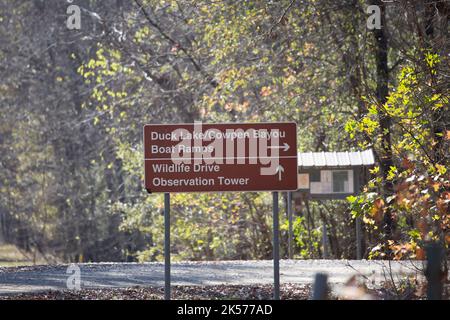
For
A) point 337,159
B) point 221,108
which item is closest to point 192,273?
point 337,159

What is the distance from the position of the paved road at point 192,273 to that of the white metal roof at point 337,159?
308 cm

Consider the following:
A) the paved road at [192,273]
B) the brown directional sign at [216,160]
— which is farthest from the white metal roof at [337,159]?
the brown directional sign at [216,160]

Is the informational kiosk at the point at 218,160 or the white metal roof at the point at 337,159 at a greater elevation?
the white metal roof at the point at 337,159

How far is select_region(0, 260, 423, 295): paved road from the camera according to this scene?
42.8 ft

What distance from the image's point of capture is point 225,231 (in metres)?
27.2

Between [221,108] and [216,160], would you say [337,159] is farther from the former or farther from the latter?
[221,108]

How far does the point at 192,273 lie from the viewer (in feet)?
48.6

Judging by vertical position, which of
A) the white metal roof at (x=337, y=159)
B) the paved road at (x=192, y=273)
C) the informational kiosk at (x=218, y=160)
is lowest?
the paved road at (x=192, y=273)

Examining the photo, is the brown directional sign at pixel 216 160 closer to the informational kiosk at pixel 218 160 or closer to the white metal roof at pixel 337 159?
the informational kiosk at pixel 218 160

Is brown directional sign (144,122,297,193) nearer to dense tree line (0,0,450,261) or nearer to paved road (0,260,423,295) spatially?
dense tree line (0,0,450,261)

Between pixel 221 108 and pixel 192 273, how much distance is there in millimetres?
16115

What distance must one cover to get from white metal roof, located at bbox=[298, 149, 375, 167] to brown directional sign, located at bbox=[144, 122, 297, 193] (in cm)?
907

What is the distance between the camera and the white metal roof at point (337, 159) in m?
19.2
